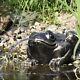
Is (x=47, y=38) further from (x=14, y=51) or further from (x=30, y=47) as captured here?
(x=14, y=51)

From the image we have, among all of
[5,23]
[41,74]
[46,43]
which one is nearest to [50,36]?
[46,43]

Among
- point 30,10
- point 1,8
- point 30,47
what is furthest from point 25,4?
point 30,47

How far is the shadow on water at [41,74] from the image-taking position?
4.82m

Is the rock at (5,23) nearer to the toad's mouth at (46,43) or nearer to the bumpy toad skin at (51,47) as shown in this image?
the bumpy toad skin at (51,47)

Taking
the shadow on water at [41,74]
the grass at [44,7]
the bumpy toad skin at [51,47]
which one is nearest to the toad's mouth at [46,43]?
the bumpy toad skin at [51,47]

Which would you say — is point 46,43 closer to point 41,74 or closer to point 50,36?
point 50,36

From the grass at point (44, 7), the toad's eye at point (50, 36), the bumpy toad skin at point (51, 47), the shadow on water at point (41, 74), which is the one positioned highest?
the grass at point (44, 7)

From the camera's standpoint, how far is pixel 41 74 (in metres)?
5.09

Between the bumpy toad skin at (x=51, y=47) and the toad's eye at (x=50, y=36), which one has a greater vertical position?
the toad's eye at (x=50, y=36)

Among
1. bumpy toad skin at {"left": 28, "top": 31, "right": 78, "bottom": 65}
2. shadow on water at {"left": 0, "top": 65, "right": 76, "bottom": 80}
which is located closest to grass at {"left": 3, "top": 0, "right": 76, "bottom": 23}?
bumpy toad skin at {"left": 28, "top": 31, "right": 78, "bottom": 65}

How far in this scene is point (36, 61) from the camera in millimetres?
5742

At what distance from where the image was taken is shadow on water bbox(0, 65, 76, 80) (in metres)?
4.82

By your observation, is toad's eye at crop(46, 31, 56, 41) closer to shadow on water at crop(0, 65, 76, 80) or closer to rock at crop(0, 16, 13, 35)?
shadow on water at crop(0, 65, 76, 80)

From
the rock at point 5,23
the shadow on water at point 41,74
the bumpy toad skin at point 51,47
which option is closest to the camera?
the shadow on water at point 41,74
